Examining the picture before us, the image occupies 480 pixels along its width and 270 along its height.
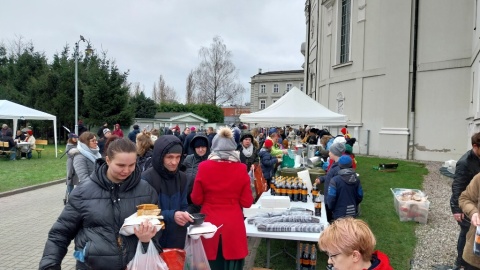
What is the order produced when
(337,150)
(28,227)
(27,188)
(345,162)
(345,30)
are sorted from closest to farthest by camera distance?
(345,162) < (337,150) < (28,227) < (27,188) < (345,30)

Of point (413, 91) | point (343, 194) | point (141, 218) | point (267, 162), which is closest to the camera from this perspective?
point (141, 218)

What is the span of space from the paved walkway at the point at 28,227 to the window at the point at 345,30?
60.5 feet

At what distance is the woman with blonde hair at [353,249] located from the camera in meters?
1.80

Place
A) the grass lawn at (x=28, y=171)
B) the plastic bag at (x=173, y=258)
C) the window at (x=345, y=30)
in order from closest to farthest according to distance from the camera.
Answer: the plastic bag at (x=173, y=258)
the grass lawn at (x=28, y=171)
the window at (x=345, y=30)

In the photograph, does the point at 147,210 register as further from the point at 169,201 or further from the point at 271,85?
the point at 271,85

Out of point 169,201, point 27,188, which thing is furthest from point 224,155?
point 27,188

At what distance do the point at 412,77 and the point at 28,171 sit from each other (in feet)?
58.2

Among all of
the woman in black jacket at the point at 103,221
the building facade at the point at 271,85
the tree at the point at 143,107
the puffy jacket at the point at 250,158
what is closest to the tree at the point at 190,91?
the tree at the point at 143,107

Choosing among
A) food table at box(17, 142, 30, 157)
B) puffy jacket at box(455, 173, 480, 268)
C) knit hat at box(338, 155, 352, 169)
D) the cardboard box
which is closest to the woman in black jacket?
puffy jacket at box(455, 173, 480, 268)

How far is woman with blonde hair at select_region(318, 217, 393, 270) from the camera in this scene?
1.80 m

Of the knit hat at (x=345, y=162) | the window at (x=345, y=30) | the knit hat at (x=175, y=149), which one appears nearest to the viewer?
the knit hat at (x=175, y=149)

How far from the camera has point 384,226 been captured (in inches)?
277

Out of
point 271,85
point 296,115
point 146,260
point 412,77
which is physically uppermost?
point 271,85

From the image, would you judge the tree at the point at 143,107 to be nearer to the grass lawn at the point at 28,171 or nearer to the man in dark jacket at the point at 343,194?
the grass lawn at the point at 28,171
